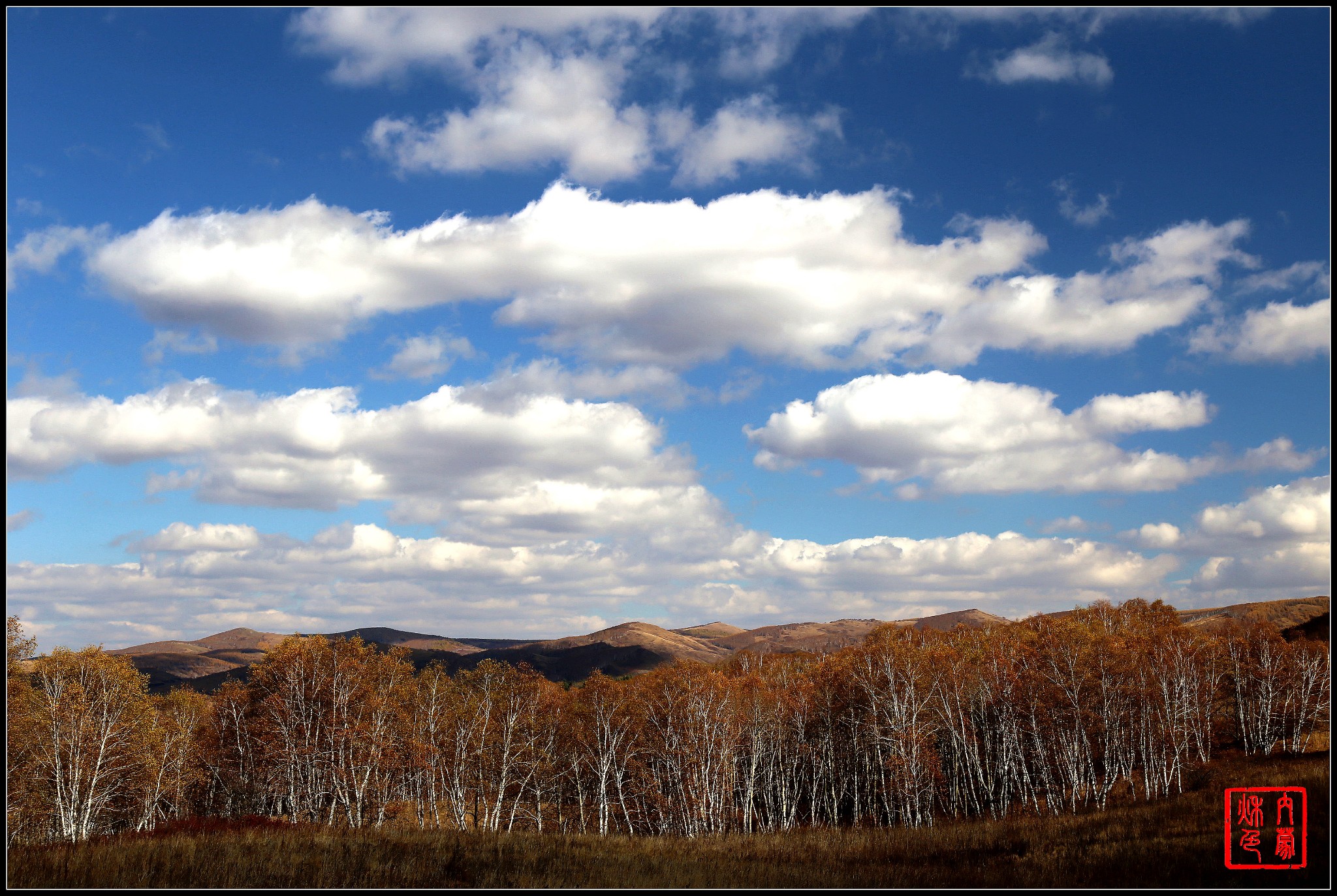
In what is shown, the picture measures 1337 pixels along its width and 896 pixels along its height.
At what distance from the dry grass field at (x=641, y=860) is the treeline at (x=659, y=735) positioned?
29.9 metres

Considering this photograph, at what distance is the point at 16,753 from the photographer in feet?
205

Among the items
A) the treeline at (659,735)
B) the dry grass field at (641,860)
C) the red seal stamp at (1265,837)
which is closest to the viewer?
the dry grass field at (641,860)

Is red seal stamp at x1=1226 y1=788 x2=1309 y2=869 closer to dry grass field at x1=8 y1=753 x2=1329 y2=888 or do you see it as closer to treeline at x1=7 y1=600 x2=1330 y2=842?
dry grass field at x1=8 y1=753 x2=1329 y2=888

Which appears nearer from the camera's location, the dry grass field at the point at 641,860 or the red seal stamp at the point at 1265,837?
the dry grass field at the point at 641,860

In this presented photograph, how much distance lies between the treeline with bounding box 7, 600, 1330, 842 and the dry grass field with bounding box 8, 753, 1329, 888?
29.9 m

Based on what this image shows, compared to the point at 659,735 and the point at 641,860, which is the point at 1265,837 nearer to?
the point at 641,860

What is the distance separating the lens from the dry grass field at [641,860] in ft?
75.4

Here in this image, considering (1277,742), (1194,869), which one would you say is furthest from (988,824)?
(1277,742)

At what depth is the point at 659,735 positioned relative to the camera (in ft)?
281

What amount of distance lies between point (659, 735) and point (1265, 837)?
61.4m

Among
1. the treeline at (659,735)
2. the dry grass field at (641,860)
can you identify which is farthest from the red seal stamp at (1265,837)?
the treeline at (659,735)

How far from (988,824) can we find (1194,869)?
103 feet

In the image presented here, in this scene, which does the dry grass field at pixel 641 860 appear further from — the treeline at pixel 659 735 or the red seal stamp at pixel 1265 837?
the treeline at pixel 659 735

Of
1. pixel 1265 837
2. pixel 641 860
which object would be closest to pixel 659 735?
pixel 641 860
